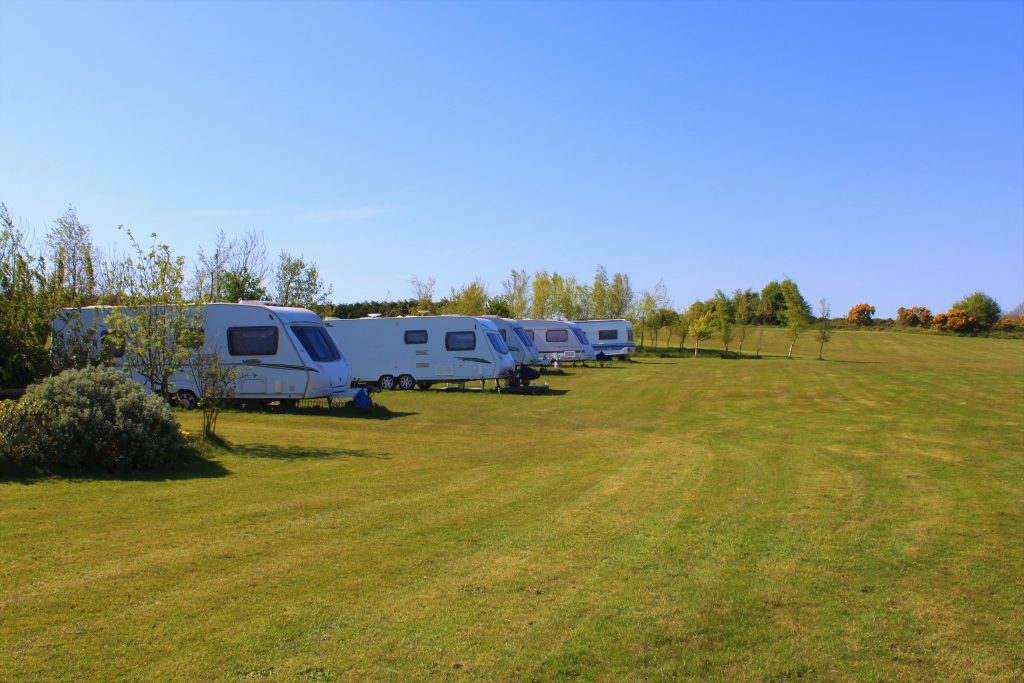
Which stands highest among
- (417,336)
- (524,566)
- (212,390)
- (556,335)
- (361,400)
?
(556,335)

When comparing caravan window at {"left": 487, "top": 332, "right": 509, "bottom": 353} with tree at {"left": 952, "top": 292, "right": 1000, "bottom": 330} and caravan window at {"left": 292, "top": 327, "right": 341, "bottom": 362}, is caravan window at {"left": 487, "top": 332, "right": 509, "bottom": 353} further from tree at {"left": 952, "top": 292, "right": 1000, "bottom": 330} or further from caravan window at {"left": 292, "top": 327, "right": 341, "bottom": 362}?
tree at {"left": 952, "top": 292, "right": 1000, "bottom": 330}

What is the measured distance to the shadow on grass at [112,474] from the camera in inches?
363

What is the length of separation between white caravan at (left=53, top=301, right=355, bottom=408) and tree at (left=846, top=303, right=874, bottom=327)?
8437 cm

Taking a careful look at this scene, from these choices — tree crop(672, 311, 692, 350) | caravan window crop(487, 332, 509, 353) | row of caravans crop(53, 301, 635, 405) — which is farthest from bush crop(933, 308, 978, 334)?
caravan window crop(487, 332, 509, 353)

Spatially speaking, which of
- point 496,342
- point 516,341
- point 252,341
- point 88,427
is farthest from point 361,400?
point 516,341

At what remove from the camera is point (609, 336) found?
49.7 metres

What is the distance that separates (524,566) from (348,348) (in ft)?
70.6

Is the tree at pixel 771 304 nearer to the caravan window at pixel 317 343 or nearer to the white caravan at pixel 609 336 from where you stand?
the white caravan at pixel 609 336

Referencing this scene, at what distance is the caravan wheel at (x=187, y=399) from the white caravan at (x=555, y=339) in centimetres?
2395

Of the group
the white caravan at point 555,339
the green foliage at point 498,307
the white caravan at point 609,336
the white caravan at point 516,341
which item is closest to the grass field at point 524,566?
the white caravan at point 516,341

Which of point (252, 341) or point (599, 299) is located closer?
point (252, 341)

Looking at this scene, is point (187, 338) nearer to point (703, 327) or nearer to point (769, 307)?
point (703, 327)

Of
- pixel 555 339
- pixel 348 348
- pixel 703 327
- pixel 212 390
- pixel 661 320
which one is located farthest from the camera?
pixel 661 320

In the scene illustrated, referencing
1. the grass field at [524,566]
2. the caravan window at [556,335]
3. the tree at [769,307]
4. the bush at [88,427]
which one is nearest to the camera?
the grass field at [524,566]
